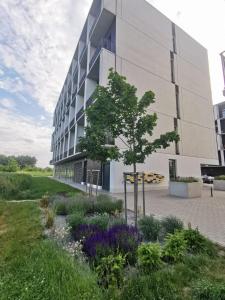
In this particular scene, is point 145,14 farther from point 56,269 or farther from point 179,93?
point 56,269

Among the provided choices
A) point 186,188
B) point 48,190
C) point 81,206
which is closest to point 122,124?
point 81,206

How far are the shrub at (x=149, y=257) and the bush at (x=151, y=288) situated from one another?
23 centimetres

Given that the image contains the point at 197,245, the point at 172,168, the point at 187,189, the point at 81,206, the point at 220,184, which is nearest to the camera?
the point at 197,245

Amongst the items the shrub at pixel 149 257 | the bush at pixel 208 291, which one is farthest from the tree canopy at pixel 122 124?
the bush at pixel 208 291

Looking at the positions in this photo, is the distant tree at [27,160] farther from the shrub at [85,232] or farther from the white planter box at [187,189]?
the shrub at [85,232]

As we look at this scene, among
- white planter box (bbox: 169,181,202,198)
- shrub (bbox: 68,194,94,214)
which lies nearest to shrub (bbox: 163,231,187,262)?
shrub (bbox: 68,194,94,214)

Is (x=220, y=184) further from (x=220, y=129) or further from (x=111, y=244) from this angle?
(x=220, y=129)

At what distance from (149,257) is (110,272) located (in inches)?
29.2

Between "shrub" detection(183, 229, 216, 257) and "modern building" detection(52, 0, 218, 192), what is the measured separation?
11.0 m

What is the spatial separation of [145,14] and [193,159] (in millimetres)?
18188

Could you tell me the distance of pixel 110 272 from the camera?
2729 millimetres

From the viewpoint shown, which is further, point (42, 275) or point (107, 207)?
point (107, 207)

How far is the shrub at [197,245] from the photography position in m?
3.64

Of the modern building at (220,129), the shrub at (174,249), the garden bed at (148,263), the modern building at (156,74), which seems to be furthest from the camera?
the modern building at (220,129)
